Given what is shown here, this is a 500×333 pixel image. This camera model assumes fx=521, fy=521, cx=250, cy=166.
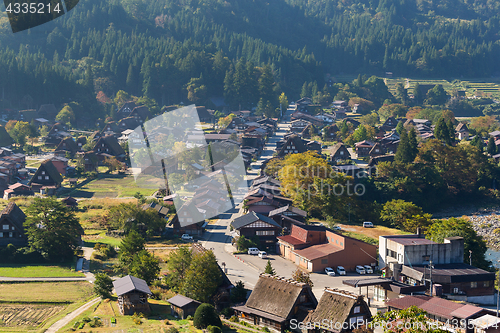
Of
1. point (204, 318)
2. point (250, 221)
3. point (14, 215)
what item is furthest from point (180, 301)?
point (14, 215)

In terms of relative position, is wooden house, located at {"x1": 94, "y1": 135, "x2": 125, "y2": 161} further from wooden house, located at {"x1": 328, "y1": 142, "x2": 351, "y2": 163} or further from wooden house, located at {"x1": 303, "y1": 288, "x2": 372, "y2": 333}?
wooden house, located at {"x1": 303, "y1": 288, "x2": 372, "y2": 333}

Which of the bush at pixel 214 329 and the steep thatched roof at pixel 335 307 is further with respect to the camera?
the steep thatched roof at pixel 335 307

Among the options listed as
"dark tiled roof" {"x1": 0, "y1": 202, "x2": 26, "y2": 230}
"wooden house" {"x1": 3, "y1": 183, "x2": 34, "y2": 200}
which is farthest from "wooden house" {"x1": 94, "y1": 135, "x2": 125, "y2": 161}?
"dark tiled roof" {"x1": 0, "y1": 202, "x2": 26, "y2": 230}

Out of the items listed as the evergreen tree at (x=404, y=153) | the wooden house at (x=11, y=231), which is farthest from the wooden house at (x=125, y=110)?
the wooden house at (x=11, y=231)

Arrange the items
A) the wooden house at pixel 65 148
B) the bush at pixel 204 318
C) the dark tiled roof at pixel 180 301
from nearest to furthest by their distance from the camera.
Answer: the bush at pixel 204 318, the dark tiled roof at pixel 180 301, the wooden house at pixel 65 148

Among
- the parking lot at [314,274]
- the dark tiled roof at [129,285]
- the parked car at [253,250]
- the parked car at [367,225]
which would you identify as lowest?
the parked car at [367,225]

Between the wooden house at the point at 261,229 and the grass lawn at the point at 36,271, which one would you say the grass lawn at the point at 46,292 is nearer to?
the grass lawn at the point at 36,271
